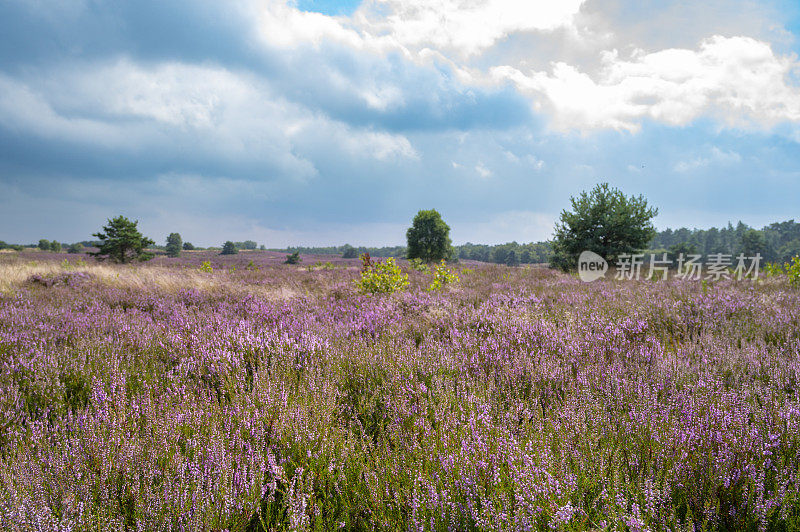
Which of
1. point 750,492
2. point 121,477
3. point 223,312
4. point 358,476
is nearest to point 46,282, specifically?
point 223,312

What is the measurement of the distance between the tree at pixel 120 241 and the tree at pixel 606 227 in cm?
2526

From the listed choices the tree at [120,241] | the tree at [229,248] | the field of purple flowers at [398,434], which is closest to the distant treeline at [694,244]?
the tree at [229,248]

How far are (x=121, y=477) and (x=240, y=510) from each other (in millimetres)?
633

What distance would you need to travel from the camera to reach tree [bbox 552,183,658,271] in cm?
1712

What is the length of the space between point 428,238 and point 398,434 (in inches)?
1385

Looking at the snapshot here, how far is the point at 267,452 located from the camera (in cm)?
173

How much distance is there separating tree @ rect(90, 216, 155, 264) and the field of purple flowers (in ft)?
71.4

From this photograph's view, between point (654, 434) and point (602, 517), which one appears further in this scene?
point (654, 434)

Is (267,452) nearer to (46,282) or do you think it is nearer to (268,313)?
(268,313)

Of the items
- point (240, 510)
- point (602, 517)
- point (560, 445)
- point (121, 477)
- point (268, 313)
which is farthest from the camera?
point (268, 313)

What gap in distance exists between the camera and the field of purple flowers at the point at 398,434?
1364mm

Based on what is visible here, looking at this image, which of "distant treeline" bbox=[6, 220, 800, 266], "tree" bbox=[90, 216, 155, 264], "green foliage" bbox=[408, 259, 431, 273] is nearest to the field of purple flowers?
"green foliage" bbox=[408, 259, 431, 273]

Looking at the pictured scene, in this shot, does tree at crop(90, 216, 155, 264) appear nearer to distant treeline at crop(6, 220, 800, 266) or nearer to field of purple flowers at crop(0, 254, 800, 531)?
field of purple flowers at crop(0, 254, 800, 531)

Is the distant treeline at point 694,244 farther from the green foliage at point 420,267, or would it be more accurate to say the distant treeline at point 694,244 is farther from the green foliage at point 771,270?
the green foliage at point 771,270
